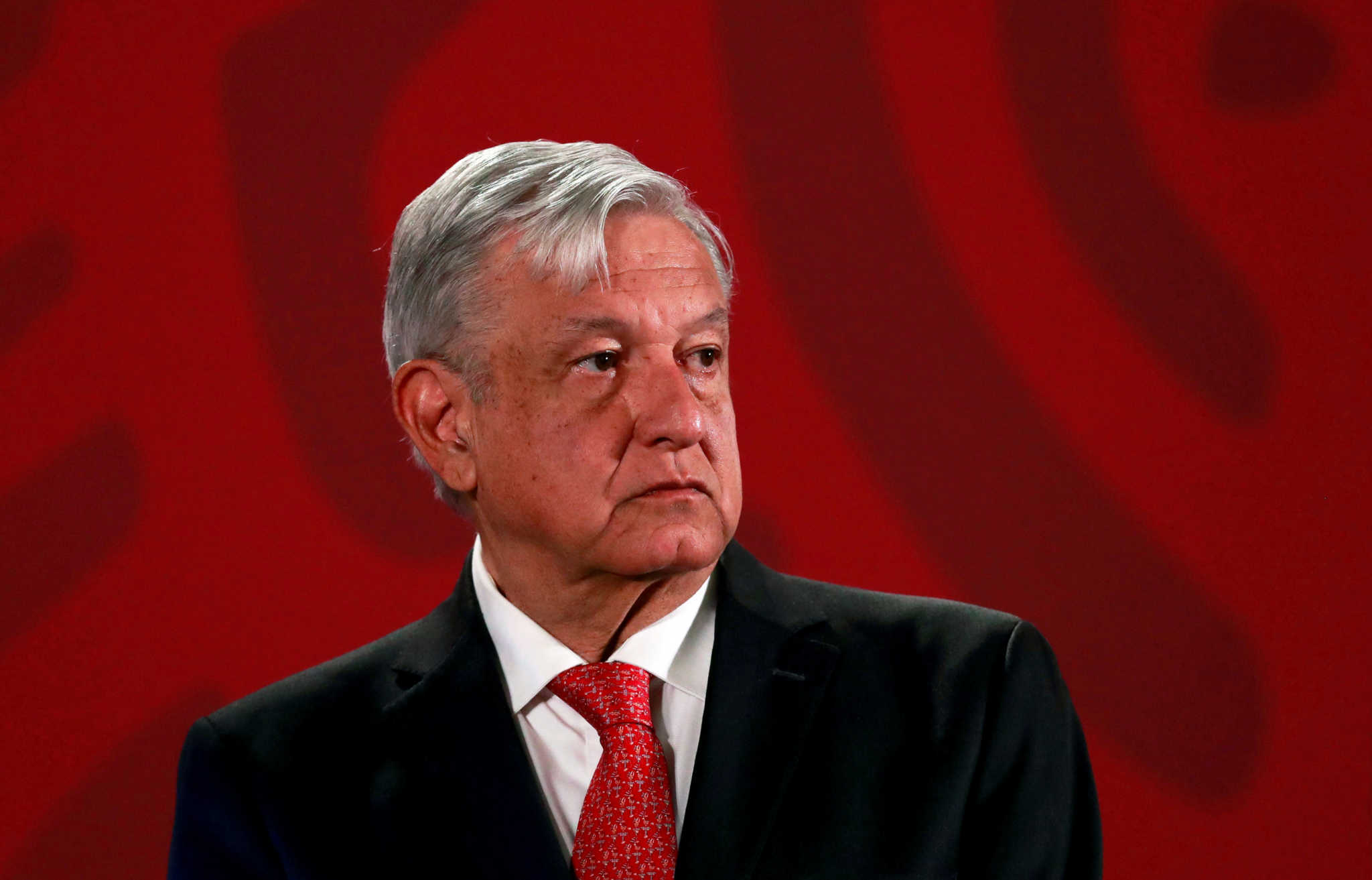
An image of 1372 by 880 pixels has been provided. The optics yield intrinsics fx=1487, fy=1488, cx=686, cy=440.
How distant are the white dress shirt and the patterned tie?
4 cm

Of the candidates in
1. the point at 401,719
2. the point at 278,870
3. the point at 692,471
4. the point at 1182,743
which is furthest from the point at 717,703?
the point at 1182,743

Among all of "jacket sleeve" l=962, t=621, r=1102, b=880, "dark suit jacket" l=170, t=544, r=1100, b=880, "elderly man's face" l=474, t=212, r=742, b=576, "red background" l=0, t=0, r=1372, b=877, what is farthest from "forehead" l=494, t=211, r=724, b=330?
"red background" l=0, t=0, r=1372, b=877

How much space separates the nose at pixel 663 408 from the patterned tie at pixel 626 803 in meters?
0.29

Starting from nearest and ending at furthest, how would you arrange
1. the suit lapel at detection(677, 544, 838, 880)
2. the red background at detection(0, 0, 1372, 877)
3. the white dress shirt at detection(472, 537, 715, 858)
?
the suit lapel at detection(677, 544, 838, 880), the white dress shirt at detection(472, 537, 715, 858), the red background at detection(0, 0, 1372, 877)

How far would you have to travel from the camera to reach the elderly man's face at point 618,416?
1.65 meters

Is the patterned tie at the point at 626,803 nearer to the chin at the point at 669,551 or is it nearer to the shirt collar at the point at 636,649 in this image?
the shirt collar at the point at 636,649

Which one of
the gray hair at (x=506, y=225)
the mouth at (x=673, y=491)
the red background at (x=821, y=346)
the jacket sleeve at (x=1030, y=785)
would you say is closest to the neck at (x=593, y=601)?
the mouth at (x=673, y=491)

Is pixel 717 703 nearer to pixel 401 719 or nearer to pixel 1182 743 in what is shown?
pixel 401 719

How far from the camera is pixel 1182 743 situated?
2.30 meters

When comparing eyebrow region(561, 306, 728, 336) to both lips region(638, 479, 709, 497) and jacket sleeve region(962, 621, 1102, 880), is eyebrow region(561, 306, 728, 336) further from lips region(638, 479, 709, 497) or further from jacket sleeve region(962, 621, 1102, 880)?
jacket sleeve region(962, 621, 1102, 880)

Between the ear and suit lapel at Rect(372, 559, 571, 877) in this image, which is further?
the ear

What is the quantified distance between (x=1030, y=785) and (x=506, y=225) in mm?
879

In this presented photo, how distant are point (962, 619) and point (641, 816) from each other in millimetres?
458

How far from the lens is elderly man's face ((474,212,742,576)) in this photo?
1.65 m
